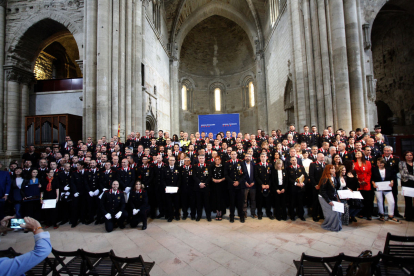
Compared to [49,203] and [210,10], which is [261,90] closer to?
[210,10]

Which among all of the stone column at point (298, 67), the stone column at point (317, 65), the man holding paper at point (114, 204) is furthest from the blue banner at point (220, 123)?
the man holding paper at point (114, 204)

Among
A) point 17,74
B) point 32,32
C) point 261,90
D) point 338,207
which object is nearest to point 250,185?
point 338,207

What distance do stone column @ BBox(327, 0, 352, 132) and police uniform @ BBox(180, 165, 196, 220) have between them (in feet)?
28.0

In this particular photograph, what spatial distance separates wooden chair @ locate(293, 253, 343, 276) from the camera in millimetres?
2412

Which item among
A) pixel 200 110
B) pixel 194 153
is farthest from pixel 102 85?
pixel 200 110

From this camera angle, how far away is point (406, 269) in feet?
8.29

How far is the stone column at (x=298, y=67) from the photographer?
1207 centimetres

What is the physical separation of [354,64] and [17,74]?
61.1ft

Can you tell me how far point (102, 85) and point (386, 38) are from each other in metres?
20.1

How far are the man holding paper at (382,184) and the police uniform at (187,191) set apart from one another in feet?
15.0

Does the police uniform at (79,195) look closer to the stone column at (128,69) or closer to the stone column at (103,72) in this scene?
the stone column at (103,72)

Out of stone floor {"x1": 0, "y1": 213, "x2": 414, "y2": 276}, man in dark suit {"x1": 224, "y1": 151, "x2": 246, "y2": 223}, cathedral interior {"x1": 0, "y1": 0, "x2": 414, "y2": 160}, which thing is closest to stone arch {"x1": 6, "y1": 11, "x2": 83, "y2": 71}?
cathedral interior {"x1": 0, "y1": 0, "x2": 414, "y2": 160}

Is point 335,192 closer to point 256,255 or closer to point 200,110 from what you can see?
point 256,255

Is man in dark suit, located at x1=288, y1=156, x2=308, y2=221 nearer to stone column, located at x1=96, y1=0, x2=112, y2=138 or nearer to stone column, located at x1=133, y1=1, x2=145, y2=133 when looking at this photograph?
stone column, located at x1=96, y1=0, x2=112, y2=138
